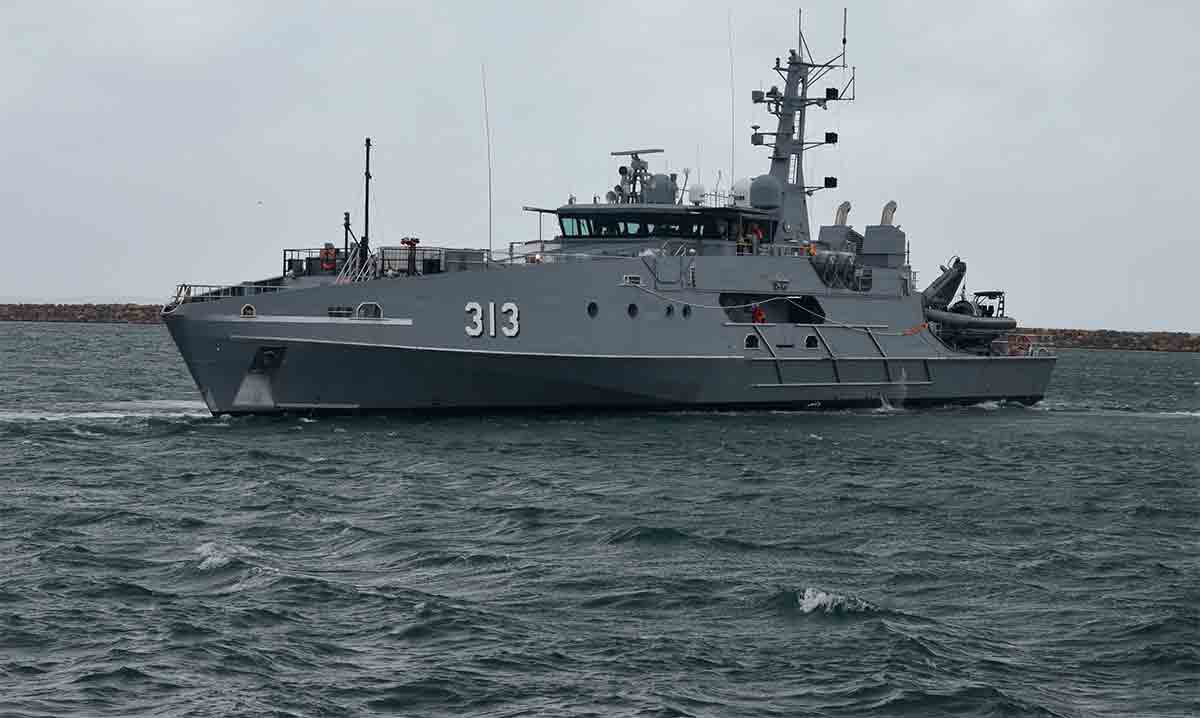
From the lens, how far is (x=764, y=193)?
3897 cm

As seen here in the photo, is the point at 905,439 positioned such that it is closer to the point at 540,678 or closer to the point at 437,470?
the point at 437,470

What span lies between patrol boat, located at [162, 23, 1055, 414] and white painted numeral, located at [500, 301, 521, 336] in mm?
26

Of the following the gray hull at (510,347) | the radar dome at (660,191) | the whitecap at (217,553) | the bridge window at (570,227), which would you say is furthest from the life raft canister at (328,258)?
the whitecap at (217,553)

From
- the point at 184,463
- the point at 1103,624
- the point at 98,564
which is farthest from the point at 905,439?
the point at 98,564

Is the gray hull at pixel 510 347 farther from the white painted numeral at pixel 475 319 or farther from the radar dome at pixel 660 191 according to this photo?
the radar dome at pixel 660 191

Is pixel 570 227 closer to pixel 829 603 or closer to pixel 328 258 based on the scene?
pixel 328 258

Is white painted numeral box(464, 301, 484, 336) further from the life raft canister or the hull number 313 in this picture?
the life raft canister

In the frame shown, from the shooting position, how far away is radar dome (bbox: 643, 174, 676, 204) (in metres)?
36.8

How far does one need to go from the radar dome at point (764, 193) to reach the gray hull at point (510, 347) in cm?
266

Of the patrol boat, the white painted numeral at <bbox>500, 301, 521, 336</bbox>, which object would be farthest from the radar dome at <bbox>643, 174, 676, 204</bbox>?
the white painted numeral at <bbox>500, 301, 521, 336</bbox>

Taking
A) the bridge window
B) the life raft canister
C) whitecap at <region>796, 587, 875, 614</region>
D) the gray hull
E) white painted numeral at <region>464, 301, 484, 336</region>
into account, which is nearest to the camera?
whitecap at <region>796, 587, 875, 614</region>

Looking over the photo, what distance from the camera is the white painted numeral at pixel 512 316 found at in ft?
103

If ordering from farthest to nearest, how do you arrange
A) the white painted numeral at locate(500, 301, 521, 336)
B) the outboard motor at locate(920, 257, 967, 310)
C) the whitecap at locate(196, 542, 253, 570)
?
the outboard motor at locate(920, 257, 967, 310)
the white painted numeral at locate(500, 301, 521, 336)
the whitecap at locate(196, 542, 253, 570)

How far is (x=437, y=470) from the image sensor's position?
24.8 metres
